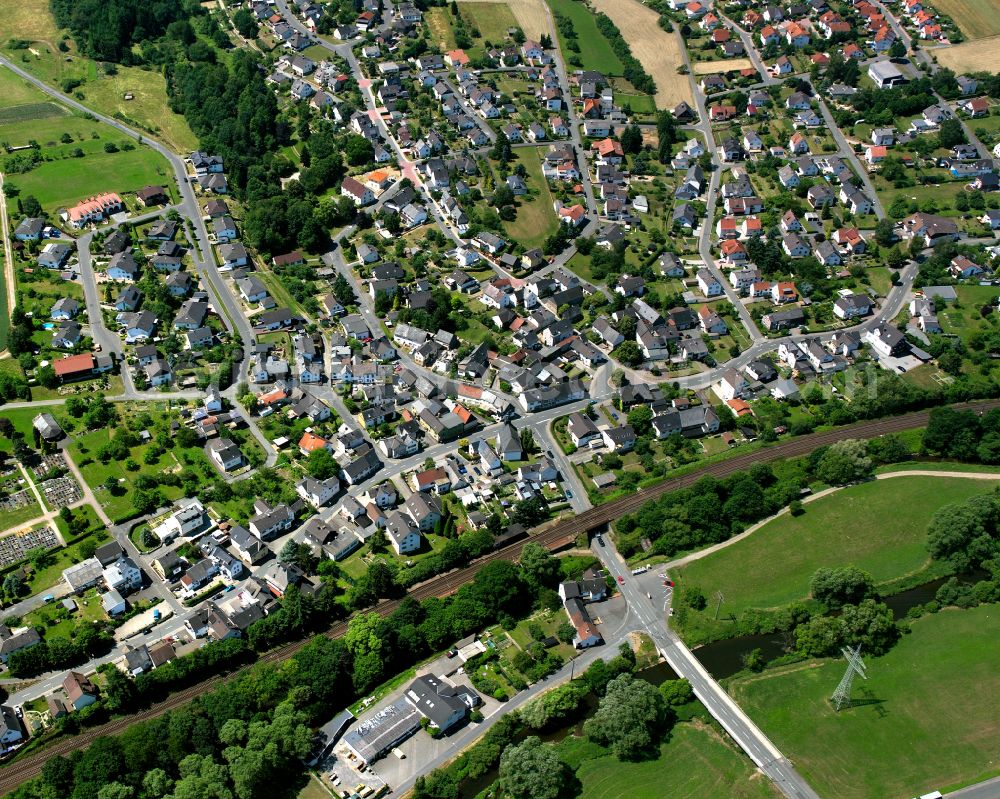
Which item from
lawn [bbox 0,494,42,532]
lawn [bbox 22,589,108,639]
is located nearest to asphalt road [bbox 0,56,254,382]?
lawn [bbox 0,494,42,532]

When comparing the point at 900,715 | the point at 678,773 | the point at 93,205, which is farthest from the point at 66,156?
the point at 900,715

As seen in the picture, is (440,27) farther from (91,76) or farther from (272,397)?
(272,397)

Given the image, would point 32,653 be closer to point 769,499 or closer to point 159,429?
point 159,429

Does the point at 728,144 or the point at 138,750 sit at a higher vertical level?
the point at 728,144

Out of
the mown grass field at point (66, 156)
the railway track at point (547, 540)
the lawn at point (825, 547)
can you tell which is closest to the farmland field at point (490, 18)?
the mown grass field at point (66, 156)

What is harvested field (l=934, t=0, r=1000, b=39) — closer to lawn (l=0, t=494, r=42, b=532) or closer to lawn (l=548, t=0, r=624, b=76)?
→ lawn (l=548, t=0, r=624, b=76)

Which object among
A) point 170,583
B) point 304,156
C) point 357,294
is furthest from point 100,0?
point 170,583

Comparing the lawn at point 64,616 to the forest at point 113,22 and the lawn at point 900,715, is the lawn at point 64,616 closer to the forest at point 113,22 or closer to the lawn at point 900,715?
the lawn at point 900,715
